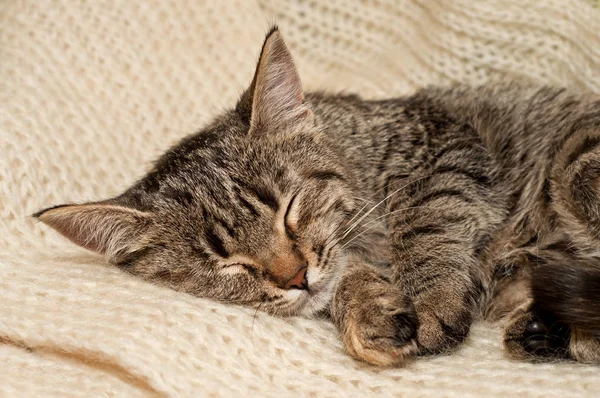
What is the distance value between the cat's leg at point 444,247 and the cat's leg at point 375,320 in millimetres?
62

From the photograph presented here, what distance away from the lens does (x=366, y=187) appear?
1953mm

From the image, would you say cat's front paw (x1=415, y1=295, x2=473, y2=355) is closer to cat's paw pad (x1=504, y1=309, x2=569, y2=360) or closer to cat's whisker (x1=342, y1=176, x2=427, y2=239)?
cat's paw pad (x1=504, y1=309, x2=569, y2=360)

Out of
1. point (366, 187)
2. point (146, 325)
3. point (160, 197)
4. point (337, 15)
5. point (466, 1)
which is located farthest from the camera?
point (337, 15)

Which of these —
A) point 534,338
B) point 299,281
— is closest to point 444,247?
point 534,338

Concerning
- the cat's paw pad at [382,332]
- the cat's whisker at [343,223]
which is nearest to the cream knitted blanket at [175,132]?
the cat's paw pad at [382,332]

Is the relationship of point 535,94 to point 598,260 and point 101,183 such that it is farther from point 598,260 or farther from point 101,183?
point 101,183

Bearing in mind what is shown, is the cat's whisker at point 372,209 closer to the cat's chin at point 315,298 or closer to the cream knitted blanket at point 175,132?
the cat's chin at point 315,298

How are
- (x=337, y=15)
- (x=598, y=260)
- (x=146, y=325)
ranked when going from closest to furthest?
(x=146, y=325), (x=598, y=260), (x=337, y=15)

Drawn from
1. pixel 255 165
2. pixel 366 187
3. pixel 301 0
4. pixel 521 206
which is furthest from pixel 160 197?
pixel 301 0

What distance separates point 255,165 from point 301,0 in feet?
4.13

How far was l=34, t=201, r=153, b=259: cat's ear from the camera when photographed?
166 cm

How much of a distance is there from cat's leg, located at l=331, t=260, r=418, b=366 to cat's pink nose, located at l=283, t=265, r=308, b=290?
0.39ft

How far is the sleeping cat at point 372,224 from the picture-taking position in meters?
Result: 1.61

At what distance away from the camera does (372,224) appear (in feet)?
6.20
